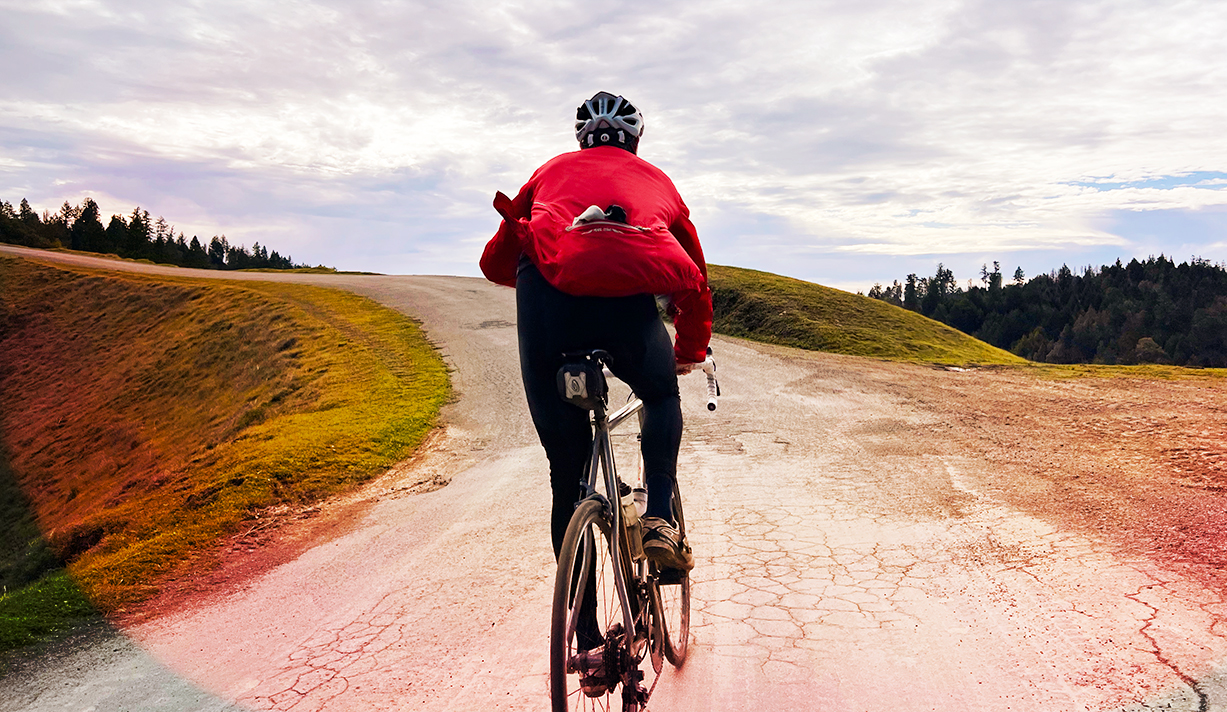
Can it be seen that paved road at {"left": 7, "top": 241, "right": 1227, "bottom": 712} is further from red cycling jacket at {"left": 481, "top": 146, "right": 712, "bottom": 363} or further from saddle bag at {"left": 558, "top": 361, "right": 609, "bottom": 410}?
red cycling jacket at {"left": 481, "top": 146, "right": 712, "bottom": 363}

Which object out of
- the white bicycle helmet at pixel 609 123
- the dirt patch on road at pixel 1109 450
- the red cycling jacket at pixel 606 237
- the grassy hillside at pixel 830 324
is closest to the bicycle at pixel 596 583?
the red cycling jacket at pixel 606 237

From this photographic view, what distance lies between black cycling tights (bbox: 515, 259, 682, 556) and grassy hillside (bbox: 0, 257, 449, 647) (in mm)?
3875

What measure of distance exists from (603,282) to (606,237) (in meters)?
0.15

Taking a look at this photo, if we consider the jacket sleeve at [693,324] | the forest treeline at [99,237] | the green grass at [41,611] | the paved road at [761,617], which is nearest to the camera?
the jacket sleeve at [693,324]

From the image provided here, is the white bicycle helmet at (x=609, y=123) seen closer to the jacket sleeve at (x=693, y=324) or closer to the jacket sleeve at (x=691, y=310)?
the jacket sleeve at (x=691, y=310)

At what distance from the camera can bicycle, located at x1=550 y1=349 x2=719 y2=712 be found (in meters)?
2.22

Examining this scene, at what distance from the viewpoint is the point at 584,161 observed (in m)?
2.75

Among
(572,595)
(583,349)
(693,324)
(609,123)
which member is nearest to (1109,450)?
(693,324)

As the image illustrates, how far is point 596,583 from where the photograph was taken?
2.55 meters

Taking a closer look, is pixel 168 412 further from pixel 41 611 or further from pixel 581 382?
pixel 581 382

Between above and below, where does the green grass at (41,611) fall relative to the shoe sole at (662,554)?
below

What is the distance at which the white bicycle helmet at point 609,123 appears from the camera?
2.87m

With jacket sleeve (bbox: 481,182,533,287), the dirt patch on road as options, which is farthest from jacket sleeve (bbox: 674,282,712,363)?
the dirt patch on road

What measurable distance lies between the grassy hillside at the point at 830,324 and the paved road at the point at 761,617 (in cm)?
1548
